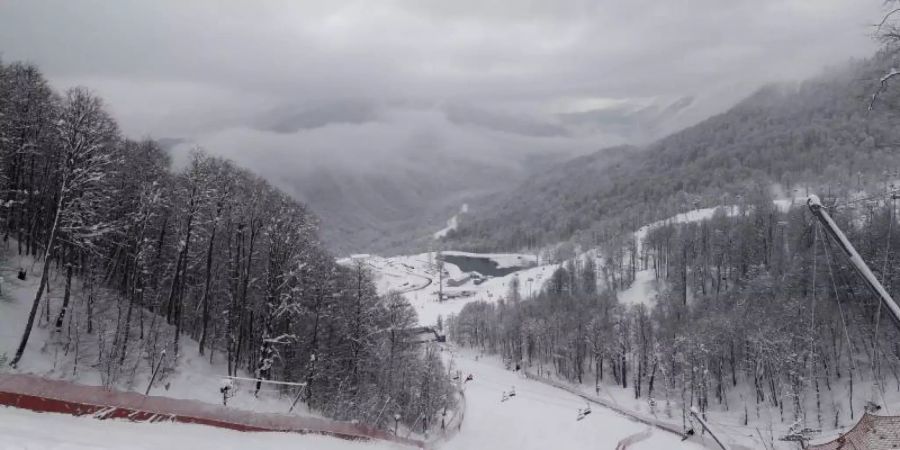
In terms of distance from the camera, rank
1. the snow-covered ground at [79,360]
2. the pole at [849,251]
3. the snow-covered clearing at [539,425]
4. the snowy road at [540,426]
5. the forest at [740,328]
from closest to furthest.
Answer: the pole at [849,251], the snow-covered ground at [79,360], the snowy road at [540,426], the snow-covered clearing at [539,425], the forest at [740,328]

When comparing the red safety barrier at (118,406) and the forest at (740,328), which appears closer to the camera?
the red safety barrier at (118,406)

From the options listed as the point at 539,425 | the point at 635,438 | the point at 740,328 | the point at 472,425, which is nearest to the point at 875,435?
the point at 635,438

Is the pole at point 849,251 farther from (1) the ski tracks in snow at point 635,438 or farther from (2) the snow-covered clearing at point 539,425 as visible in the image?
(1) the ski tracks in snow at point 635,438

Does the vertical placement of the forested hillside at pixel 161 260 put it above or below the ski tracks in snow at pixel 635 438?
above

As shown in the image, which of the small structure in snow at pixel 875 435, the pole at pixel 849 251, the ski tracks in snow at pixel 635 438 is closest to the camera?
the pole at pixel 849 251

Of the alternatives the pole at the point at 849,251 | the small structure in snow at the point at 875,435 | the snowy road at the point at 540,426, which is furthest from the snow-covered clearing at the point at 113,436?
the snowy road at the point at 540,426

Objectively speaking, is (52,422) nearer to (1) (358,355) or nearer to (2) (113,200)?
(2) (113,200)

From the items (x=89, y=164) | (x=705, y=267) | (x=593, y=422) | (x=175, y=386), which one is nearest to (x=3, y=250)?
(x=89, y=164)

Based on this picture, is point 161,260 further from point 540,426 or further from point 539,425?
point 539,425

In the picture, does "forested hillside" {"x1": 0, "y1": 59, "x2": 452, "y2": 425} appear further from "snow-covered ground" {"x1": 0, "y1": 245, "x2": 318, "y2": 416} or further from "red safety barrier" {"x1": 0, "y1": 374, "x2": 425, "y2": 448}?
"red safety barrier" {"x1": 0, "y1": 374, "x2": 425, "y2": 448}
